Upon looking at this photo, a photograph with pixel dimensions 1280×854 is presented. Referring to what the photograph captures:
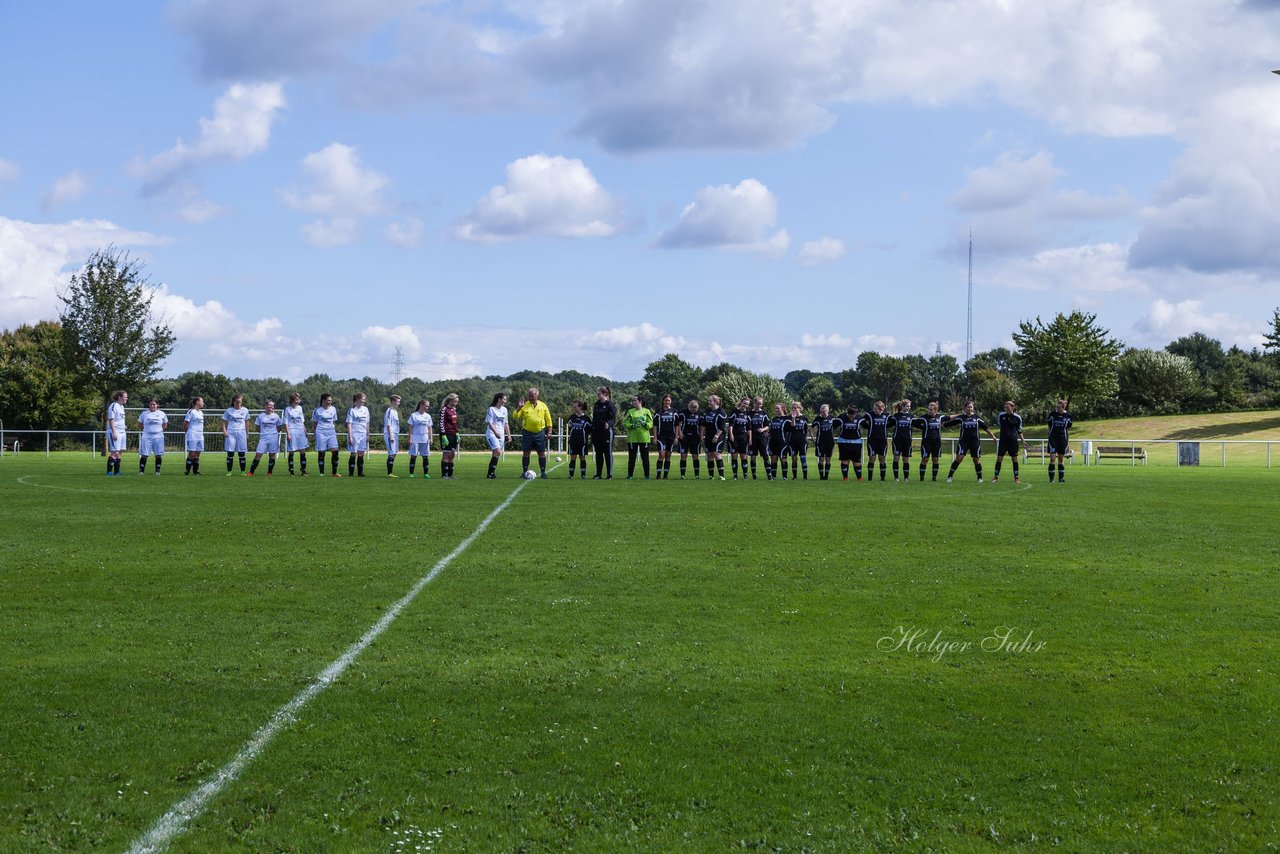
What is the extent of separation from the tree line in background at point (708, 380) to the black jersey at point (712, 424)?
17.2 m

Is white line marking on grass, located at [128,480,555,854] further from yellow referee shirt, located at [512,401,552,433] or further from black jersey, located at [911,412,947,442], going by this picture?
black jersey, located at [911,412,947,442]

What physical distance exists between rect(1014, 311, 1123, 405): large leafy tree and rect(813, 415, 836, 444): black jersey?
44.4m

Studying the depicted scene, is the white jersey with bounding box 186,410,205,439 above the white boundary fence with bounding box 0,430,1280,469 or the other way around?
above

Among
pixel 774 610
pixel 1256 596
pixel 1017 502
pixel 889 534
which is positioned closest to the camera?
pixel 774 610

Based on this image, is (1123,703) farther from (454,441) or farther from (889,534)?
(454,441)

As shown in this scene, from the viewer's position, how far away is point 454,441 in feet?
87.5

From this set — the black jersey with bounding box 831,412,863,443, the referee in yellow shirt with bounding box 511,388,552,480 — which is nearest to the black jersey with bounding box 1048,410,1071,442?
the black jersey with bounding box 831,412,863,443

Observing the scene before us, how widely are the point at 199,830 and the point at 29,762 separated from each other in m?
1.27

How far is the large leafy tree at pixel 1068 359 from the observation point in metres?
66.9

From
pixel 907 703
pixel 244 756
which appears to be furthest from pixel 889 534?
pixel 244 756

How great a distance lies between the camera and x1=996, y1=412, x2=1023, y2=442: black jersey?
2498cm

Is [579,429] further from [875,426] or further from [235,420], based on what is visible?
[235,420]

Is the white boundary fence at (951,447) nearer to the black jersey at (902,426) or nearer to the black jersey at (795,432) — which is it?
the black jersey at (902,426)

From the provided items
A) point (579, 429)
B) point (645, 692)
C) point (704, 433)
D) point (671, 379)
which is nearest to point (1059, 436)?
point (704, 433)
